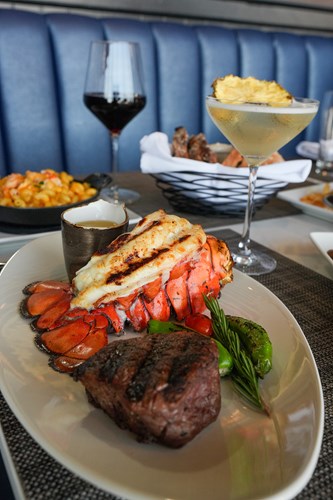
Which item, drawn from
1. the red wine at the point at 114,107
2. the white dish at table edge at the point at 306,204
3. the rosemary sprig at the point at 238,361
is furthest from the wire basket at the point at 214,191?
the rosemary sprig at the point at 238,361

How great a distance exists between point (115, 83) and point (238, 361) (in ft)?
4.41

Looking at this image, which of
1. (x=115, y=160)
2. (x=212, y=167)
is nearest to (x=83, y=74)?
(x=115, y=160)

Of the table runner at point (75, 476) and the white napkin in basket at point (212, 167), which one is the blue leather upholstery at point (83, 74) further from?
the table runner at point (75, 476)

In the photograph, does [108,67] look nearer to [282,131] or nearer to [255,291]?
[282,131]

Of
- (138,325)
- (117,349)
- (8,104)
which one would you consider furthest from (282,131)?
(8,104)

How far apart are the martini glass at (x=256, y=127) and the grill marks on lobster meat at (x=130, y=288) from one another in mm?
299

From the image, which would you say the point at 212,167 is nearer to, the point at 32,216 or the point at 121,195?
the point at 121,195

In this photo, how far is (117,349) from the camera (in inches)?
26.8

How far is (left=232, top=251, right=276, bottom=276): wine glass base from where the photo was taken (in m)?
1.19

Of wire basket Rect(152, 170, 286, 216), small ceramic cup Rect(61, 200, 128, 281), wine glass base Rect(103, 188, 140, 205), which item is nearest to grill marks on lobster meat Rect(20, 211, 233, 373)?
small ceramic cup Rect(61, 200, 128, 281)

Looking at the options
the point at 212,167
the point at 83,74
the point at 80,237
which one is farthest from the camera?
the point at 83,74

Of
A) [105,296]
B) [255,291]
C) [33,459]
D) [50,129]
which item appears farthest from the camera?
[50,129]

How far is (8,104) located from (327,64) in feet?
8.18

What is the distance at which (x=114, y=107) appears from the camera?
176cm
